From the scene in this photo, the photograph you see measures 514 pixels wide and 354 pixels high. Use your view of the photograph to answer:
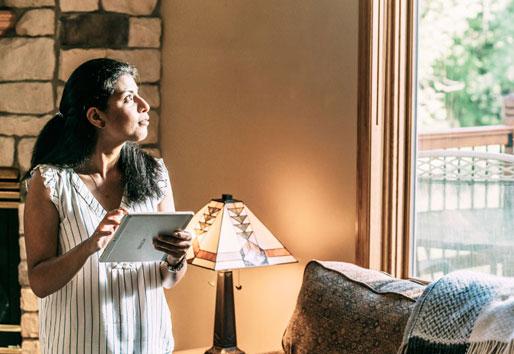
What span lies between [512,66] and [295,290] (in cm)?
112

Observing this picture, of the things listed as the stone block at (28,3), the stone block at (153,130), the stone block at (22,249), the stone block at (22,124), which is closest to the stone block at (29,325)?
the stone block at (22,249)

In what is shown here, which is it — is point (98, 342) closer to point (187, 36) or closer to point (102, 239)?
point (102, 239)

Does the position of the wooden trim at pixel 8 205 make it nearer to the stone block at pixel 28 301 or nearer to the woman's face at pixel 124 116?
the stone block at pixel 28 301

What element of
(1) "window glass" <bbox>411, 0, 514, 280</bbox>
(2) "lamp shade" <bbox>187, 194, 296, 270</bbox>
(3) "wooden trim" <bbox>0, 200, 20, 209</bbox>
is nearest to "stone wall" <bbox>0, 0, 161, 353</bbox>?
(3) "wooden trim" <bbox>0, 200, 20, 209</bbox>

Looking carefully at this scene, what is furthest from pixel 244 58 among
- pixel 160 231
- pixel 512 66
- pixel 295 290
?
pixel 160 231

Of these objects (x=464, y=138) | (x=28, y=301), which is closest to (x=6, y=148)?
(x=28, y=301)

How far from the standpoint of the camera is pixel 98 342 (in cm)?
192

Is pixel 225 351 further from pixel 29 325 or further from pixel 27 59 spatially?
pixel 27 59

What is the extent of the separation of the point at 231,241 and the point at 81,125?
0.78m

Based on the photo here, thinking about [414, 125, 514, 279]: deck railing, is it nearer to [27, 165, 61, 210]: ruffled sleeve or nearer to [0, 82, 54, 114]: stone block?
[27, 165, 61, 210]: ruffled sleeve

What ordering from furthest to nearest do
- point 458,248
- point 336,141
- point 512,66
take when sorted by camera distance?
point 336,141 < point 458,248 < point 512,66

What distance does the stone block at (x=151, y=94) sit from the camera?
11.0 feet

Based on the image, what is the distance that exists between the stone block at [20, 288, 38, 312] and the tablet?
1.65 m

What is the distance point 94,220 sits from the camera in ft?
6.41
